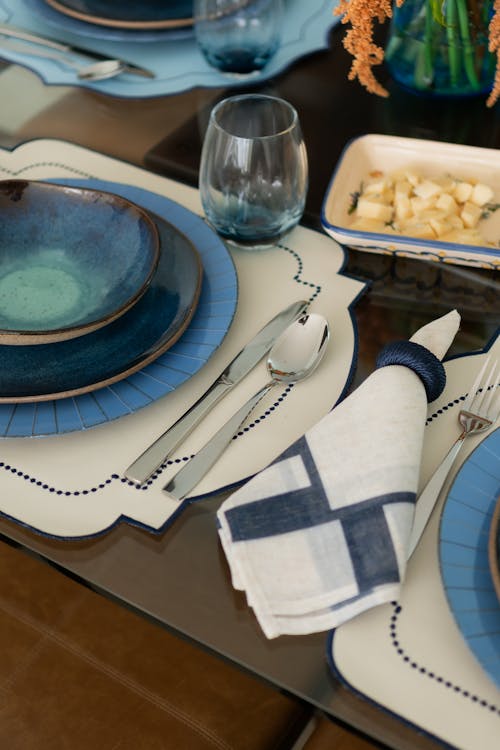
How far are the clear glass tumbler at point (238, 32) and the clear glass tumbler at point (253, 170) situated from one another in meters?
0.29

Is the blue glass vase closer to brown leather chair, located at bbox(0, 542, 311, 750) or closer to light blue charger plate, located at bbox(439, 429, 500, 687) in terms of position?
light blue charger plate, located at bbox(439, 429, 500, 687)

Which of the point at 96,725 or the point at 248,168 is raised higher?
the point at 248,168

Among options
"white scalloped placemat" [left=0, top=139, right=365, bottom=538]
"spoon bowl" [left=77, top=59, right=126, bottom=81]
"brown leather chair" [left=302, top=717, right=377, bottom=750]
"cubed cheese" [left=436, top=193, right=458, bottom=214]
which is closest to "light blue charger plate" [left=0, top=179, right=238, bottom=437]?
"white scalloped placemat" [left=0, top=139, right=365, bottom=538]

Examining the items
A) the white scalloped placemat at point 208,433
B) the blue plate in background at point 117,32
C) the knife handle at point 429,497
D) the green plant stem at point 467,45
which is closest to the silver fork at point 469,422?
the knife handle at point 429,497

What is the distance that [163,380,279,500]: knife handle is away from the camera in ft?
2.26

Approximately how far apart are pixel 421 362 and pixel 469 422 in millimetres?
67

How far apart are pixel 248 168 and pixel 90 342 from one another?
0.80ft

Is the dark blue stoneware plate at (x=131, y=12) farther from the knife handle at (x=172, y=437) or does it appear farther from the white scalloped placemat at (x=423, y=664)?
the white scalloped placemat at (x=423, y=664)

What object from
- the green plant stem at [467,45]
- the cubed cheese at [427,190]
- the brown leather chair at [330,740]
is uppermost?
the green plant stem at [467,45]

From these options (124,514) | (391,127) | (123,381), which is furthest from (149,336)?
(391,127)

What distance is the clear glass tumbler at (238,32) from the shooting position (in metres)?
1.14

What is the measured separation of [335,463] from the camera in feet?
2.19

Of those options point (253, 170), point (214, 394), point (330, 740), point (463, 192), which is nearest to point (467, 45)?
point (463, 192)

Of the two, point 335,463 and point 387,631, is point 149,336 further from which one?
point 387,631
